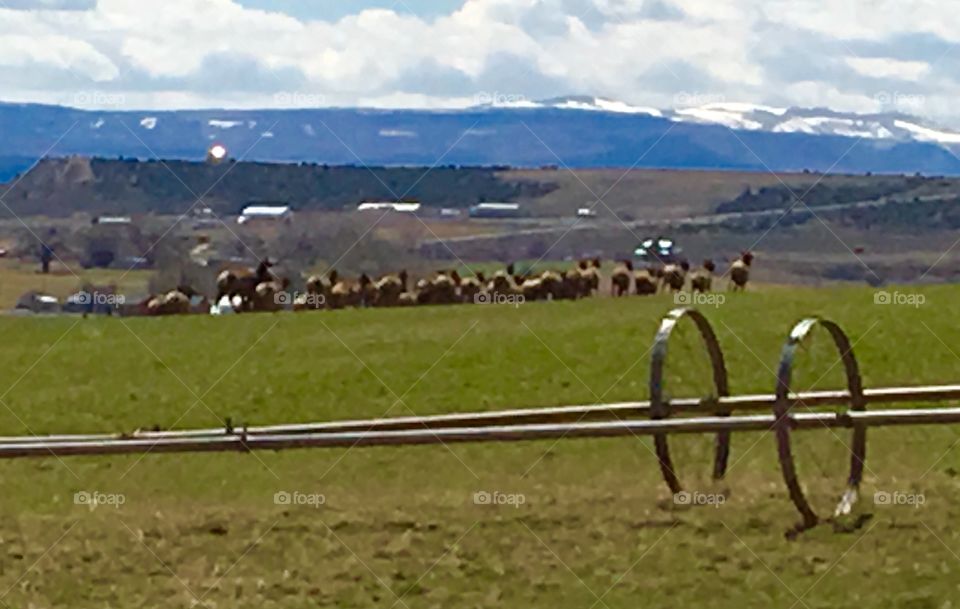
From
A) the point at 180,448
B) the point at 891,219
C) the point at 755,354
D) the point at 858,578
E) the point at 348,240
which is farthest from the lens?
the point at 891,219

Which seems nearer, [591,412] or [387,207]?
[591,412]

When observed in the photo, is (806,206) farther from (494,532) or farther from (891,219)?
(494,532)

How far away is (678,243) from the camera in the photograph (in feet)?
485

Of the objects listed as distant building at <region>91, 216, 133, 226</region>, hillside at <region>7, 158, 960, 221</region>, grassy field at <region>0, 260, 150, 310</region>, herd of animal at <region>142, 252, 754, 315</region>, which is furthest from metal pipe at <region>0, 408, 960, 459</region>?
hillside at <region>7, 158, 960, 221</region>

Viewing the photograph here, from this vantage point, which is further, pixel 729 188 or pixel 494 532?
pixel 729 188

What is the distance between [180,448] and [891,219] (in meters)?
152

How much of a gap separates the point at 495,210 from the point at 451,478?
16469 cm

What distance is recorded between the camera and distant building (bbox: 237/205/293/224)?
14150 cm

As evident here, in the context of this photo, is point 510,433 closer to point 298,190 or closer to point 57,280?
point 57,280

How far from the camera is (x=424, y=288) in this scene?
55.4 m

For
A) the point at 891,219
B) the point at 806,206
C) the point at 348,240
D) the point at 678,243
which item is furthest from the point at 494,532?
the point at 806,206

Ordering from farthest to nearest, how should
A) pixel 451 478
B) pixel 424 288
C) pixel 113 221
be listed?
1. pixel 113 221
2. pixel 424 288
3. pixel 451 478

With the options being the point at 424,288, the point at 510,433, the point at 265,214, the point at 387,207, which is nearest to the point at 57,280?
the point at 265,214

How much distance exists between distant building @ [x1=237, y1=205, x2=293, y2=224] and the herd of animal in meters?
80.3
